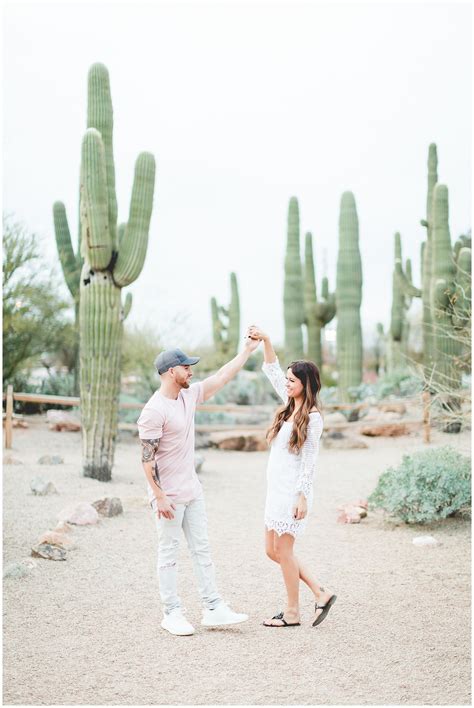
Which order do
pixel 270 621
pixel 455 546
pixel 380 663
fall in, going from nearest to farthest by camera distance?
pixel 380 663
pixel 270 621
pixel 455 546

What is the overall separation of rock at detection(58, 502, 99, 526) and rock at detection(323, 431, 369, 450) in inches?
252

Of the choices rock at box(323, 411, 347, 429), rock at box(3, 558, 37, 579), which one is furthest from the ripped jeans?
rock at box(323, 411, 347, 429)

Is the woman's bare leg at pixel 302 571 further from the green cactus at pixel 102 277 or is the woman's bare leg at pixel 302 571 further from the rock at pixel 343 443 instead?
the rock at pixel 343 443

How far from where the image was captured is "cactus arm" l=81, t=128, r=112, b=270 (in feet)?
30.2

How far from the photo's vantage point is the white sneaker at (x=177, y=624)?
430 centimetres

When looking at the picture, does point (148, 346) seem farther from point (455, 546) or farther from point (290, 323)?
point (455, 546)

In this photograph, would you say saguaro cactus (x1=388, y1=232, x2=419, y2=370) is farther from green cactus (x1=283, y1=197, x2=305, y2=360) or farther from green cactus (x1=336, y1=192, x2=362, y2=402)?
green cactus (x1=336, y1=192, x2=362, y2=402)

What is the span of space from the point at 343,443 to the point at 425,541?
6570mm

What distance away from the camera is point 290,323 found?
1741 cm

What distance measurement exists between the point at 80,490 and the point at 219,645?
4.94 metres

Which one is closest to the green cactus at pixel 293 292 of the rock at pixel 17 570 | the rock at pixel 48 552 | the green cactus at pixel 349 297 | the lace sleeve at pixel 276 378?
the green cactus at pixel 349 297

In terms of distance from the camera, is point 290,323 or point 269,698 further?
point 290,323

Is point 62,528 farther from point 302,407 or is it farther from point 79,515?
point 302,407

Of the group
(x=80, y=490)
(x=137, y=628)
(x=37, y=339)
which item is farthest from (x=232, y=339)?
(x=137, y=628)
